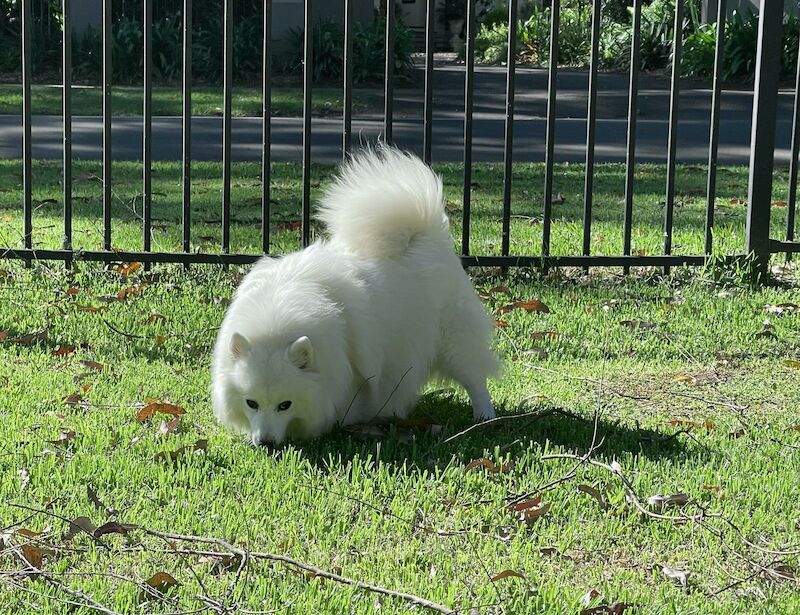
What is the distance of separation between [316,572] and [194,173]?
8.52 meters

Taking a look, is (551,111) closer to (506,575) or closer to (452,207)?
(452,207)

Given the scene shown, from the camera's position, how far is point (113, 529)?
3.62 m

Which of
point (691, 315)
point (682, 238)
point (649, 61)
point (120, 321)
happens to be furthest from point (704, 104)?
point (120, 321)

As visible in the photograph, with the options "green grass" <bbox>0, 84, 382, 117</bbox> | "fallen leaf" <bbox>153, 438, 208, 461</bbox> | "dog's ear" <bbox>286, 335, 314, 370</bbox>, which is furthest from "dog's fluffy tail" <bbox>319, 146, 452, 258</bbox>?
"green grass" <bbox>0, 84, 382, 117</bbox>

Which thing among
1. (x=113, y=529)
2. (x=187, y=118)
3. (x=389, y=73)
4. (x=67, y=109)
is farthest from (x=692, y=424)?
(x=67, y=109)

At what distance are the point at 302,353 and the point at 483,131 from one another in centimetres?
1295

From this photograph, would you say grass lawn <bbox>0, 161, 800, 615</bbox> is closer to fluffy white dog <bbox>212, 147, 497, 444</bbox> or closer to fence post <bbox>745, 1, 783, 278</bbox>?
fluffy white dog <bbox>212, 147, 497, 444</bbox>

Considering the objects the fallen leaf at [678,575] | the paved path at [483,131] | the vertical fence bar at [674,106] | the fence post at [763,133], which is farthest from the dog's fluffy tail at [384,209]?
the paved path at [483,131]

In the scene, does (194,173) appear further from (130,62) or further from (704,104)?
(130,62)

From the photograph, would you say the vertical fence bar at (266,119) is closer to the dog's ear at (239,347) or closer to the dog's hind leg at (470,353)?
the dog's hind leg at (470,353)

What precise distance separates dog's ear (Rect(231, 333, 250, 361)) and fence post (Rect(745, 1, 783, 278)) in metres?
4.40

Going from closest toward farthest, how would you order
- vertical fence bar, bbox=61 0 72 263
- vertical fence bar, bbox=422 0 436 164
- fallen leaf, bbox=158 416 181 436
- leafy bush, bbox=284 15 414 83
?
fallen leaf, bbox=158 416 181 436, vertical fence bar, bbox=422 0 436 164, vertical fence bar, bbox=61 0 72 263, leafy bush, bbox=284 15 414 83

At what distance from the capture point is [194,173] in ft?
37.3

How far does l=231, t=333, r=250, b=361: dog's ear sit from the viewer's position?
4312 millimetres
